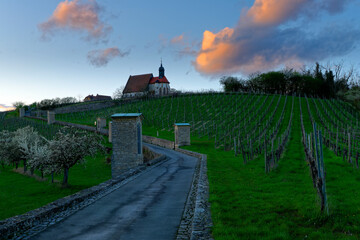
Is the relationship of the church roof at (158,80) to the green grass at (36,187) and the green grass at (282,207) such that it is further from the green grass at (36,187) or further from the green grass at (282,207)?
the green grass at (282,207)

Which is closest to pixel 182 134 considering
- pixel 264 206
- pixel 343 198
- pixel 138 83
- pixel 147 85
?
pixel 343 198

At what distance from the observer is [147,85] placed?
132 meters

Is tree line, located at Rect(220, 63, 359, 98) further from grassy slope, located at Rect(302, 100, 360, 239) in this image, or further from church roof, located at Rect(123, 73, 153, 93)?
grassy slope, located at Rect(302, 100, 360, 239)

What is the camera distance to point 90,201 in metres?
12.9

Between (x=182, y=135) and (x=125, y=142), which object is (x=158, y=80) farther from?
(x=125, y=142)

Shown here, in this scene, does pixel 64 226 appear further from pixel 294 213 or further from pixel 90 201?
pixel 294 213

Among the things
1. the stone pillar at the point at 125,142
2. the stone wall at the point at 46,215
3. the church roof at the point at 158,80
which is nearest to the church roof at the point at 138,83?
the church roof at the point at 158,80

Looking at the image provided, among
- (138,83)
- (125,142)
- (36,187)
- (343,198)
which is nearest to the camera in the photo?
(343,198)

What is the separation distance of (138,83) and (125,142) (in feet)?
362

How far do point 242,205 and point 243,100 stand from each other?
77.0 metres

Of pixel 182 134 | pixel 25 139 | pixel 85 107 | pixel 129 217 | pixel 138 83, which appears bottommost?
pixel 129 217

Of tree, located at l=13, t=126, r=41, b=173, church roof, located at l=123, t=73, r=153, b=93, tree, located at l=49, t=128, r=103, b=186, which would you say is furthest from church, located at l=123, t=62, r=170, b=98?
tree, located at l=49, t=128, r=103, b=186

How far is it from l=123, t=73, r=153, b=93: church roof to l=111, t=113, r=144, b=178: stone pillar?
105 m

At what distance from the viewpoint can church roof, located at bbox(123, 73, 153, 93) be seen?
132425mm
